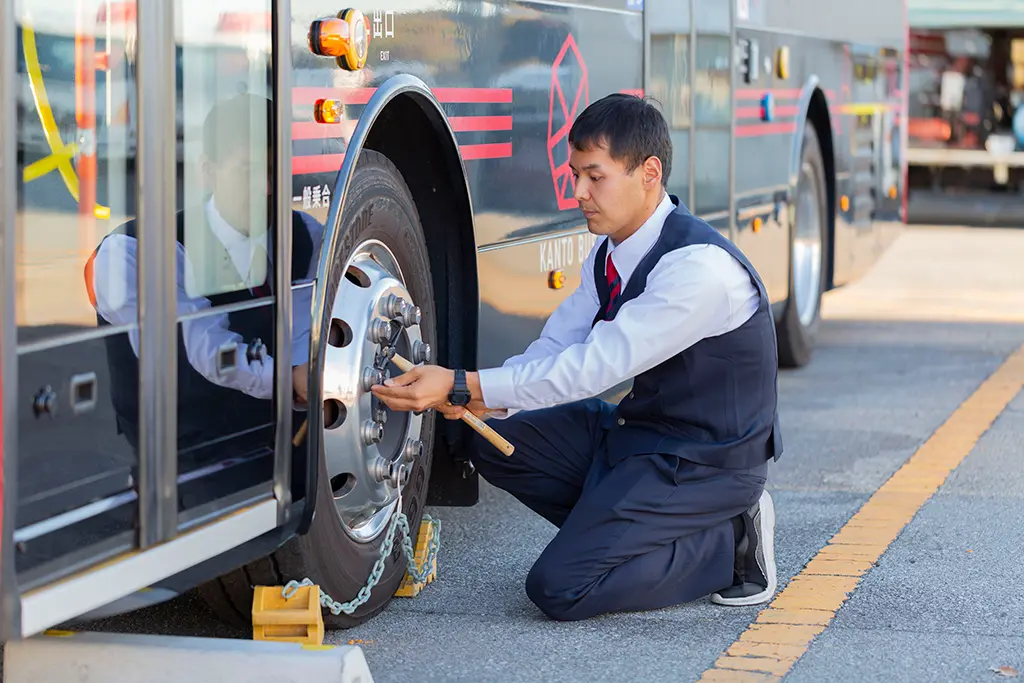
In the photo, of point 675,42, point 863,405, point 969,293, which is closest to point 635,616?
point 675,42

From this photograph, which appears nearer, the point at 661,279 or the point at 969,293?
the point at 661,279

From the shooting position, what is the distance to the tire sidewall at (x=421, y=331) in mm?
3611

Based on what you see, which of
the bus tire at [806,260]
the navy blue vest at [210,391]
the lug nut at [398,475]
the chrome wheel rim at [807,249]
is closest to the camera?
the navy blue vest at [210,391]

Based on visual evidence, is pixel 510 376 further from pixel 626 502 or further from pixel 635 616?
pixel 635 616

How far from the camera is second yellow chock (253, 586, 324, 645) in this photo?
3525 mm

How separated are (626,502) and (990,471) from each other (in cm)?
A: 218

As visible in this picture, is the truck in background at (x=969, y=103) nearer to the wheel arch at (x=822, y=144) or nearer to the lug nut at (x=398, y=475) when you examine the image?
the wheel arch at (x=822, y=144)

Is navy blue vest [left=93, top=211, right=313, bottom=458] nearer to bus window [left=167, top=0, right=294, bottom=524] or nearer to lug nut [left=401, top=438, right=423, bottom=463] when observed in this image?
bus window [left=167, top=0, right=294, bottom=524]

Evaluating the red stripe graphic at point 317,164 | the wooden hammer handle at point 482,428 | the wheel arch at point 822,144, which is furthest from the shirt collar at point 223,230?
the wheel arch at point 822,144

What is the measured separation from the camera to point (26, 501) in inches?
105

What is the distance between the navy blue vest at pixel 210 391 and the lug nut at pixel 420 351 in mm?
611

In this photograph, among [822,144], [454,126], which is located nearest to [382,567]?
[454,126]

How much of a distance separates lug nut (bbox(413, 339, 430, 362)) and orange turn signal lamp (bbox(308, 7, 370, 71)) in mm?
757

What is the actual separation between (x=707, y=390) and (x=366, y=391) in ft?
2.67
